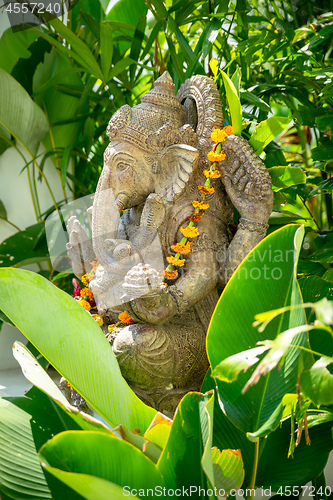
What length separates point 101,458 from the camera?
74 cm

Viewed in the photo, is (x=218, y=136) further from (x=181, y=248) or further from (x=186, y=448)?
(x=186, y=448)

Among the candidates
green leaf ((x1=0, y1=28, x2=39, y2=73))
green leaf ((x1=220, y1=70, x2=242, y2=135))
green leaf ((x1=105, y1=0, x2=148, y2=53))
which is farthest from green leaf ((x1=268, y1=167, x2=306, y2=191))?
green leaf ((x1=0, y1=28, x2=39, y2=73))

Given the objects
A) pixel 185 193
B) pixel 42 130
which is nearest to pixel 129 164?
pixel 185 193

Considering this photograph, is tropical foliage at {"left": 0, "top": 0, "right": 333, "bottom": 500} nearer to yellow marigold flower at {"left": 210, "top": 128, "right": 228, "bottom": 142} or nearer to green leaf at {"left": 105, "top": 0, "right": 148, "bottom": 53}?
yellow marigold flower at {"left": 210, "top": 128, "right": 228, "bottom": 142}

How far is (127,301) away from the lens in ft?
3.51

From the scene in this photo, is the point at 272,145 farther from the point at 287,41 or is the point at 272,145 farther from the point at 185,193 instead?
the point at 185,193

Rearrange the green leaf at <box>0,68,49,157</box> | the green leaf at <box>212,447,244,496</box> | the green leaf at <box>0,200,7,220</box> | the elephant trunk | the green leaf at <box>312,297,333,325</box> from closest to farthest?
the green leaf at <box>312,297,333,325</box> < the green leaf at <box>212,447,244,496</box> < the elephant trunk < the green leaf at <box>0,68,49,157</box> < the green leaf at <box>0,200,7,220</box>

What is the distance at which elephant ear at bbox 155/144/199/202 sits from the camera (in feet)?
3.84

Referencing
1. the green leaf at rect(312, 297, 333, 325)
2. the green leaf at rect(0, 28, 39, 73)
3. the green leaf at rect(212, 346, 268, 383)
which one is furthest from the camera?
the green leaf at rect(0, 28, 39, 73)

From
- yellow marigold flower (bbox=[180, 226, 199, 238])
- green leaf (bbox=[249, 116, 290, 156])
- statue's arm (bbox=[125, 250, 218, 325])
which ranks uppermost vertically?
green leaf (bbox=[249, 116, 290, 156])

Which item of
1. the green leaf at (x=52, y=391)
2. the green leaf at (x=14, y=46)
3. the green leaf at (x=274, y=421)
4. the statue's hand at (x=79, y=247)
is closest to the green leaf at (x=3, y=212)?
the green leaf at (x=14, y=46)

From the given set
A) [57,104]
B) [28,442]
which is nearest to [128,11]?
[57,104]

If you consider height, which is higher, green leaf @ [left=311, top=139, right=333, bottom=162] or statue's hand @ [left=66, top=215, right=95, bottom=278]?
green leaf @ [left=311, top=139, right=333, bottom=162]

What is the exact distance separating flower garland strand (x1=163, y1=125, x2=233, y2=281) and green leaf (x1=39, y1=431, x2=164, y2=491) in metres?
0.47
